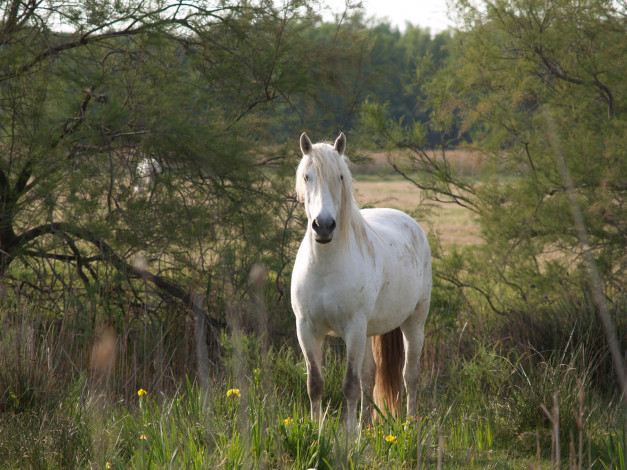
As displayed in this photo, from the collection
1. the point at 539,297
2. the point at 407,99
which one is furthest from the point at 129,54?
the point at 407,99

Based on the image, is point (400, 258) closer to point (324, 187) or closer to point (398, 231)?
point (398, 231)

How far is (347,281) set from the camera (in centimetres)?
359

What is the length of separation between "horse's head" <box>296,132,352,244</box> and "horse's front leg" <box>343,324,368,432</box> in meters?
0.66

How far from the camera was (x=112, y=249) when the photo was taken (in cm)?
610

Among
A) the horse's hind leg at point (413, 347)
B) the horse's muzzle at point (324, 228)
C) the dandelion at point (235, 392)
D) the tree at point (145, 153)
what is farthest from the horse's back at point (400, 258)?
the tree at point (145, 153)

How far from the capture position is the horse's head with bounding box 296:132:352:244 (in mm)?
3232

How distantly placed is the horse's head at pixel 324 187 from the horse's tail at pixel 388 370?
1407mm

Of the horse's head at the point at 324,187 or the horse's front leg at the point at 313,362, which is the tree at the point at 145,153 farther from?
the horse's head at the point at 324,187

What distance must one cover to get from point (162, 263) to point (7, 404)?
3129 mm

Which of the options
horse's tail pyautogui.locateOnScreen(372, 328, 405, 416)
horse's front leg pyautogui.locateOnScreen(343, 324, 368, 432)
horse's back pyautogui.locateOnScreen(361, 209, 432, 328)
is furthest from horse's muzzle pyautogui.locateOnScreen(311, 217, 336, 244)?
horse's tail pyautogui.locateOnScreen(372, 328, 405, 416)

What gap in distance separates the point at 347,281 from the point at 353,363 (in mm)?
499

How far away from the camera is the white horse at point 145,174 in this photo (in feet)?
20.4

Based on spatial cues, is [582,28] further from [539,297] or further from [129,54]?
[129,54]

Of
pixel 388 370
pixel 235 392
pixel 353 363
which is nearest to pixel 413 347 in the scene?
pixel 388 370
